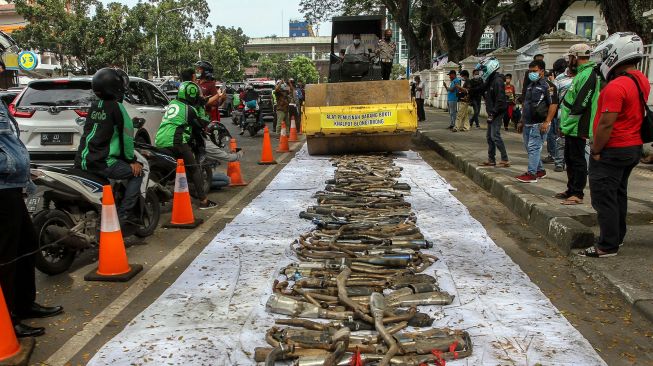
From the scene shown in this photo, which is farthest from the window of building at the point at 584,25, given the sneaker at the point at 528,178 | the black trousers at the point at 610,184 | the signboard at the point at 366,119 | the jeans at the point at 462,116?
the black trousers at the point at 610,184

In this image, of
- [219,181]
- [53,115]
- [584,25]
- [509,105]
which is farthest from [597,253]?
[584,25]

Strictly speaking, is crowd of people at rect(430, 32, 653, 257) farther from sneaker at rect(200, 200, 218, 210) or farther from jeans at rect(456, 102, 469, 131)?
jeans at rect(456, 102, 469, 131)

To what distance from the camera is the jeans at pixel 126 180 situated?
518cm

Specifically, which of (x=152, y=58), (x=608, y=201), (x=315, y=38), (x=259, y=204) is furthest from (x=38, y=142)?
(x=315, y=38)

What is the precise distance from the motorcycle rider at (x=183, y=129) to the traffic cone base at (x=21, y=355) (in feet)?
12.9

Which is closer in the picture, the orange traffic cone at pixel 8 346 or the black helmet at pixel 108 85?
the orange traffic cone at pixel 8 346

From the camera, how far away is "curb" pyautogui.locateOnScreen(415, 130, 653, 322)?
165 inches

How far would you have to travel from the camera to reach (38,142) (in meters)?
8.24

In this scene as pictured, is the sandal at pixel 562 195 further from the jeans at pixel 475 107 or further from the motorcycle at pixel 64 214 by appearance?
the jeans at pixel 475 107

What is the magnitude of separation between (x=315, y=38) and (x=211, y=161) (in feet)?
408

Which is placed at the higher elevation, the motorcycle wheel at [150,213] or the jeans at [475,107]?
the jeans at [475,107]

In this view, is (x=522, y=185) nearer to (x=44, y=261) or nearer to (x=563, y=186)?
(x=563, y=186)

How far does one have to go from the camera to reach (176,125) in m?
7.05

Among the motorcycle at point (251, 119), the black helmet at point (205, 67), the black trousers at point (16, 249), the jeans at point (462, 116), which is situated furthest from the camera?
the motorcycle at point (251, 119)
